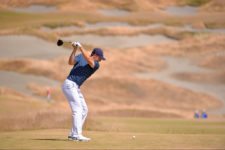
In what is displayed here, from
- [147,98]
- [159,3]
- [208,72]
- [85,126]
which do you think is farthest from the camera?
[159,3]

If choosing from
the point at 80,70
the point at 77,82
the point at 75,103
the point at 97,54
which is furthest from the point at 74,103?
the point at 97,54

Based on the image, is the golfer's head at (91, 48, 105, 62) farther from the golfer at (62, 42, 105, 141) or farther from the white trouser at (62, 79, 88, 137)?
the white trouser at (62, 79, 88, 137)

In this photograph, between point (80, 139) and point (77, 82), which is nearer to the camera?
point (80, 139)

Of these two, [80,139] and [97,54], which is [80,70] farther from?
[80,139]

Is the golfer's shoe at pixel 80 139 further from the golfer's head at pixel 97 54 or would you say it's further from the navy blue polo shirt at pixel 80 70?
the golfer's head at pixel 97 54

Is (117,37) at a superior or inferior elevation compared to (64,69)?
superior

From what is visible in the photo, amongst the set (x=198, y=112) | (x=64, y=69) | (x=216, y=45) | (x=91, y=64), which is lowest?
(x=91, y=64)

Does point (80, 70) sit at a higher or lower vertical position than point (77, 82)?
higher

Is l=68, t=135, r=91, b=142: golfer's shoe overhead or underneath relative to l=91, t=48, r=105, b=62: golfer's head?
underneath

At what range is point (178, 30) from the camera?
32.2 metres

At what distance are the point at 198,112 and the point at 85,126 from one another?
45.2 ft

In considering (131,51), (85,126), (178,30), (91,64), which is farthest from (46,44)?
(91,64)

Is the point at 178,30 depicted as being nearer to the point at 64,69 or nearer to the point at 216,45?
the point at 216,45

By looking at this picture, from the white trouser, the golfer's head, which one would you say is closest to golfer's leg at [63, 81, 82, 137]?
the white trouser
